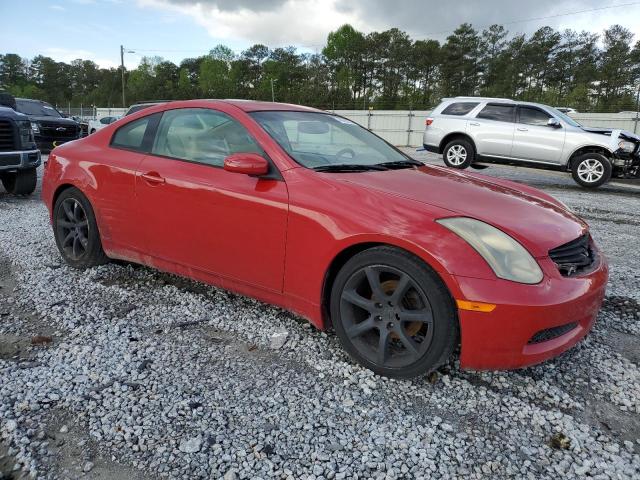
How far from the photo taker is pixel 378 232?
2469mm

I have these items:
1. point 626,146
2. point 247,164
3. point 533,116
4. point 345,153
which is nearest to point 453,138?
point 533,116

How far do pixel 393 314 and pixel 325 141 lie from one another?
143 centimetres

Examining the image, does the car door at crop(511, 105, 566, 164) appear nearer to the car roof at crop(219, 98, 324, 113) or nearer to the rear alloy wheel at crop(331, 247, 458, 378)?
the car roof at crop(219, 98, 324, 113)

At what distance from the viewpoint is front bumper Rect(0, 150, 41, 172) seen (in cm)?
710

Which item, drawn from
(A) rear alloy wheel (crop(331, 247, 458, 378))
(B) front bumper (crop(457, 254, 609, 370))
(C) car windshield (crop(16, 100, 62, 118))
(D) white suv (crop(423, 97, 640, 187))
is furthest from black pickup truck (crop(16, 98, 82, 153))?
(B) front bumper (crop(457, 254, 609, 370))

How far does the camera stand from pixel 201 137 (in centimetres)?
339

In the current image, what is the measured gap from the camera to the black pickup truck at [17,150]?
7.12 metres

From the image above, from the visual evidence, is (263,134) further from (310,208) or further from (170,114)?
(170,114)

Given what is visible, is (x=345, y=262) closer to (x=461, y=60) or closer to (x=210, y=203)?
(x=210, y=203)

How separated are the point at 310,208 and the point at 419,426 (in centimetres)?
127

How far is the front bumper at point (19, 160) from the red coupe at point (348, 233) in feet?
13.6

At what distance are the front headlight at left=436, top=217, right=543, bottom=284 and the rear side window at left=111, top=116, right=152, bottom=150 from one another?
2.51 metres

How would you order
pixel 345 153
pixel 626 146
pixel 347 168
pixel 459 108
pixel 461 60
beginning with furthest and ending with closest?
1. pixel 461 60
2. pixel 459 108
3. pixel 626 146
4. pixel 345 153
5. pixel 347 168

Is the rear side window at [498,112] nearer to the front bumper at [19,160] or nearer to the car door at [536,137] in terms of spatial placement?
the car door at [536,137]
